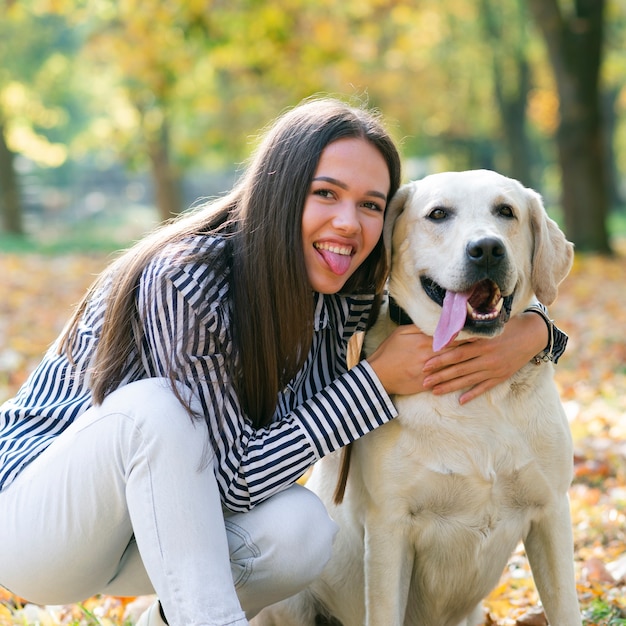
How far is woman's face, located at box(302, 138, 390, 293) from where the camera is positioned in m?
2.56

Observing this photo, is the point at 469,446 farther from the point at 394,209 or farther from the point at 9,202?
the point at 9,202

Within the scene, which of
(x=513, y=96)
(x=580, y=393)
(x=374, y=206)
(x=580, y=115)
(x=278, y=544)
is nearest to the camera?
(x=278, y=544)

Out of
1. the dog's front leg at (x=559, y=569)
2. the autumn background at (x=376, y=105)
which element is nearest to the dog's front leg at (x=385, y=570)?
the dog's front leg at (x=559, y=569)

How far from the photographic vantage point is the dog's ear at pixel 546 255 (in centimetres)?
276

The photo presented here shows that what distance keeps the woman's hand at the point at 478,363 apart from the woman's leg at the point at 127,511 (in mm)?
741

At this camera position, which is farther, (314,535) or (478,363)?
(478,363)

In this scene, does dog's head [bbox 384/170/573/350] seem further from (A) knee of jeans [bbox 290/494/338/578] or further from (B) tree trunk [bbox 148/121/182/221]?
(B) tree trunk [bbox 148/121/182/221]

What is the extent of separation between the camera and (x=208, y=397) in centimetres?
246

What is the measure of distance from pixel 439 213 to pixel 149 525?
4.11 ft

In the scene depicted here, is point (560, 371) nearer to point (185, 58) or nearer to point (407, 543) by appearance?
point (407, 543)

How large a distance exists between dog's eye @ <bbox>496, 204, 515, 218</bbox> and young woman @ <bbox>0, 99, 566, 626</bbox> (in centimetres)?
34

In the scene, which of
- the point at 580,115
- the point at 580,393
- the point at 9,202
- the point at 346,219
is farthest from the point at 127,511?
the point at 9,202

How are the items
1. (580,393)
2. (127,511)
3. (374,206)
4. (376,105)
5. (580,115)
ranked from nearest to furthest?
(127,511) → (374,206) → (580,393) → (580,115) → (376,105)

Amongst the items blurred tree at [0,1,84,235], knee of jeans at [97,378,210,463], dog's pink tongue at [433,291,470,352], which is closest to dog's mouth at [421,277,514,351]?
dog's pink tongue at [433,291,470,352]
